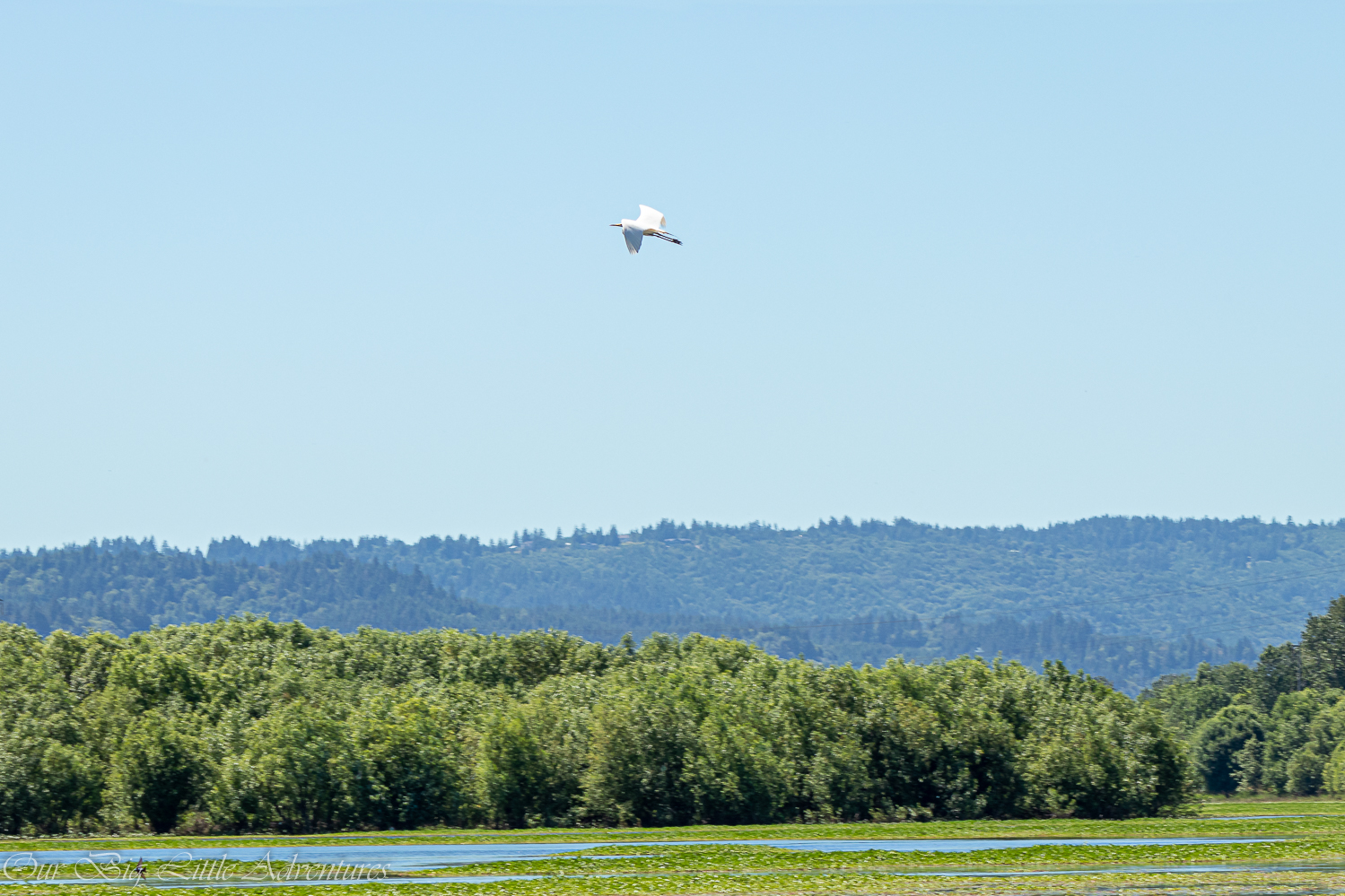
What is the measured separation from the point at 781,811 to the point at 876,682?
1297 centimetres

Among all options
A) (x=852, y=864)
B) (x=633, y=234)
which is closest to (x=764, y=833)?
(x=852, y=864)

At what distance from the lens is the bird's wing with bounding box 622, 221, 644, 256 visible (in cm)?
6436

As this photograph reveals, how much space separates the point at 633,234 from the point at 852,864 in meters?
28.8

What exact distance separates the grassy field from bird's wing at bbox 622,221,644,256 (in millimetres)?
24986

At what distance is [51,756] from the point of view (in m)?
95.7

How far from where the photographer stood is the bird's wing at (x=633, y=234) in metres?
64.4

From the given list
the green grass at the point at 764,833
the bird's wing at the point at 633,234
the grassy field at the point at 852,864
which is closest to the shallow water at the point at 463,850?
the grassy field at the point at 852,864

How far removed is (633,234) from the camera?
214 feet

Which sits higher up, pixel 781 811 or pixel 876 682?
pixel 876 682

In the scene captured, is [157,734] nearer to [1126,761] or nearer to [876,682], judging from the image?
[876,682]

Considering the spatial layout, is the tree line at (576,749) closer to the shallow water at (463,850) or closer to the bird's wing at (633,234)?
the shallow water at (463,850)

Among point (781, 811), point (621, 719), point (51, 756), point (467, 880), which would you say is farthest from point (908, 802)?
point (51, 756)

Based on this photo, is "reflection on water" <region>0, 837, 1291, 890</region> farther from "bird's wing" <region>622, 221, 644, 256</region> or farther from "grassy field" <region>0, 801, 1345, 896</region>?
"bird's wing" <region>622, 221, 644, 256</region>

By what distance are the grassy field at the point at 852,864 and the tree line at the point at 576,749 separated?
634 centimetres
